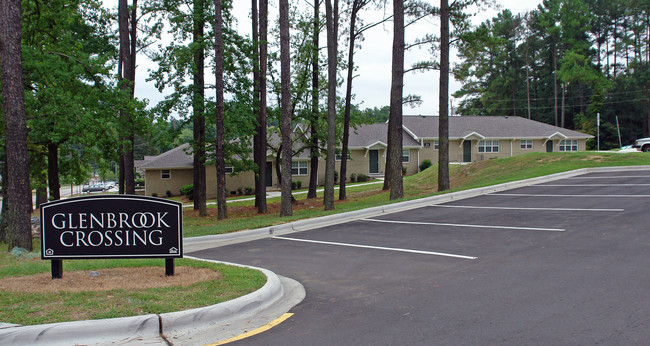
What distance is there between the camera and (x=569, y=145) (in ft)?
158

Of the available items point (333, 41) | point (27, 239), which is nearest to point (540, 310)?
point (27, 239)

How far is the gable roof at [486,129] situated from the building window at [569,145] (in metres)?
0.83

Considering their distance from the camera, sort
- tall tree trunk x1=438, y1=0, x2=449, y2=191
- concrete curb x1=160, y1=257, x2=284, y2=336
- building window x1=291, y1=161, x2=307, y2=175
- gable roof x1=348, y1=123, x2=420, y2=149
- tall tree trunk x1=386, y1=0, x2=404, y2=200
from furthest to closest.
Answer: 1. gable roof x1=348, y1=123, x2=420, y2=149
2. building window x1=291, y1=161, x2=307, y2=175
3. tall tree trunk x1=438, y1=0, x2=449, y2=191
4. tall tree trunk x1=386, y1=0, x2=404, y2=200
5. concrete curb x1=160, y1=257, x2=284, y2=336

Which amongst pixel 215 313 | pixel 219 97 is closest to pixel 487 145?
pixel 219 97

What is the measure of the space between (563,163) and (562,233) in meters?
16.2

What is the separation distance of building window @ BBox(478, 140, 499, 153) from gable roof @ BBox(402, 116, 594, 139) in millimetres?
734

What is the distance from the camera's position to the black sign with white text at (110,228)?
6.67m

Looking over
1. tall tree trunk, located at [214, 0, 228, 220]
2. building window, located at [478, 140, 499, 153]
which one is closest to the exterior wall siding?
building window, located at [478, 140, 499, 153]

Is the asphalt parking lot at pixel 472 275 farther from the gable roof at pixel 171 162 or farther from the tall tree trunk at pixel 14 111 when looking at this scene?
the gable roof at pixel 171 162

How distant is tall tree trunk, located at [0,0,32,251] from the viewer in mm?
10500

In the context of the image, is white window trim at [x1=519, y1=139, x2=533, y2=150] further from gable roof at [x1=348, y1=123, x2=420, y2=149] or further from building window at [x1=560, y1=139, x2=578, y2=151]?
gable roof at [x1=348, y1=123, x2=420, y2=149]

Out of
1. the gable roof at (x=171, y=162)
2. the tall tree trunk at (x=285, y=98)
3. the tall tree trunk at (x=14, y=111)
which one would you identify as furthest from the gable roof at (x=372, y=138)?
the tall tree trunk at (x=14, y=111)

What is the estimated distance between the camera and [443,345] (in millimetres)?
4531

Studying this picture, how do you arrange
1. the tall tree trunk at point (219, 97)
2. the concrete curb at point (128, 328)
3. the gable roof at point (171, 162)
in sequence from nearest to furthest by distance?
the concrete curb at point (128, 328) < the tall tree trunk at point (219, 97) < the gable roof at point (171, 162)
